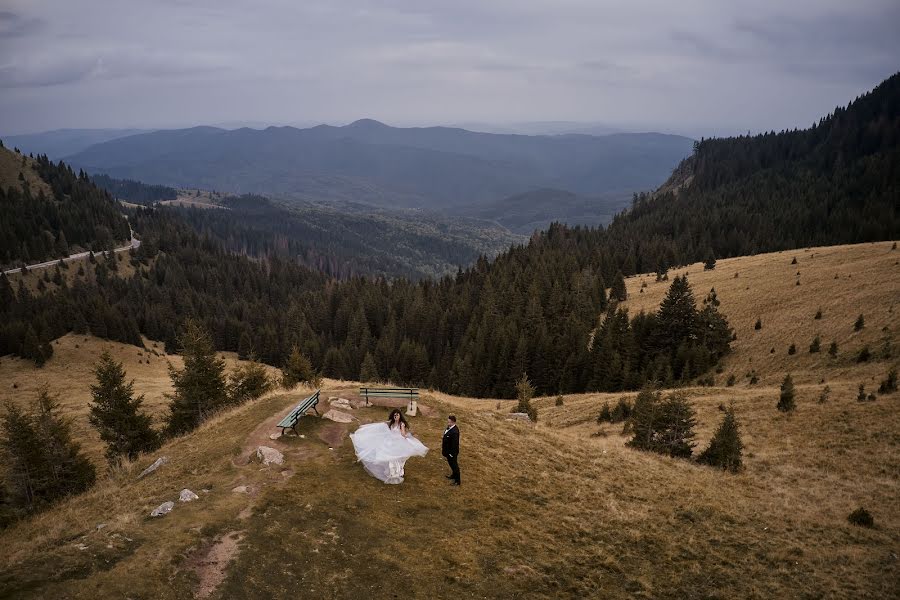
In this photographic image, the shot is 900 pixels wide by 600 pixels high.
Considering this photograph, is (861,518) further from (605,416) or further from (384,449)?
(605,416)

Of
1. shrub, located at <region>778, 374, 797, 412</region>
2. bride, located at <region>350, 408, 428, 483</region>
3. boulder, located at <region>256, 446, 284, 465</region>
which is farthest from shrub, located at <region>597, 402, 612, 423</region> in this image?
boulder, located at <region>256, 446, 284, 465</region>

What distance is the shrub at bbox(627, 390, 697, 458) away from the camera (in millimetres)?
28203

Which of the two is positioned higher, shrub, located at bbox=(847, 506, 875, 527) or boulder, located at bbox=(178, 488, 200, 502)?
boulder, located at bbox=(178, 488, 200, 502)

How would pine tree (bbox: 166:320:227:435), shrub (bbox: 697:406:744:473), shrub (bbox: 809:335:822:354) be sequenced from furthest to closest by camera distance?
→ shrub (bbox: 809:335:822:354)
pine tree (bbox: 166:320:227:435)
shrub (bbox: 697:406:744:473)

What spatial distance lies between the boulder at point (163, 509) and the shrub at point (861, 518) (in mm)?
26618

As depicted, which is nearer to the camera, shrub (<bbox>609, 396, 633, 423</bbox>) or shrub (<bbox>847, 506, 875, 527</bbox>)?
shrub (<bbox>847, 506, 875, 527</bbox>)

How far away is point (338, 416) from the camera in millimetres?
24531

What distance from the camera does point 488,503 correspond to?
60.0ft

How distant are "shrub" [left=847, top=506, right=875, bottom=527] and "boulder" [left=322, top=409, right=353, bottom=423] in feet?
74.0

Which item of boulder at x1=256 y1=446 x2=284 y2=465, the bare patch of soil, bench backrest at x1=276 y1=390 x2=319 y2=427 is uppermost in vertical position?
bench backrest at x1=276 y1=390 x2=319 y2=427

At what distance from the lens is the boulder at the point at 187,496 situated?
1694 cm

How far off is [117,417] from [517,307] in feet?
239

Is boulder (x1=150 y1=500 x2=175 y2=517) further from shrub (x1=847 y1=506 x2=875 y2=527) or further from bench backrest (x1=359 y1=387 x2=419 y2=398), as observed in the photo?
shrub (x1=847 y1=506 x2=875 y2=527)

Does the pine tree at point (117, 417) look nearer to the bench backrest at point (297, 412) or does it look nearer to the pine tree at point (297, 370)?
the pine tree at point (297, 370)
